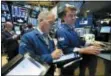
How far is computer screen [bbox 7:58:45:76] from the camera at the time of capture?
98 centimetres

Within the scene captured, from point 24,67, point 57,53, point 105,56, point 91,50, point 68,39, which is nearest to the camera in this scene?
point 24,67

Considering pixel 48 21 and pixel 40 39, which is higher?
pixel 48 21

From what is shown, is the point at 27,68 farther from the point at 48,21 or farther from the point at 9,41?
the point at 9,41

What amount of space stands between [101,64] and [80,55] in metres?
0.29

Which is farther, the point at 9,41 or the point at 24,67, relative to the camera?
the point at 9,41

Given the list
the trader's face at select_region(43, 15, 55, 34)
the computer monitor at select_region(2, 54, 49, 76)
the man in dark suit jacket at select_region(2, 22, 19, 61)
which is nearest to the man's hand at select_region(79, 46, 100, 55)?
the trader's face at select_region(43, 15, 55, 34)

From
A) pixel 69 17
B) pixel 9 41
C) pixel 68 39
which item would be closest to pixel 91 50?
pixel 68 39

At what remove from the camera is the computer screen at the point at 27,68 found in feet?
3.23

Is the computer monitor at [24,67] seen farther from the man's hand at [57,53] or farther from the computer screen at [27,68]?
the man's hand at [57,53]

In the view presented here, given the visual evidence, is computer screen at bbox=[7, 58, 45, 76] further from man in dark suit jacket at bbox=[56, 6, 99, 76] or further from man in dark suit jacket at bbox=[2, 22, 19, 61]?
man in dark suit jacket at bbox=[2, 22, 19, 61]

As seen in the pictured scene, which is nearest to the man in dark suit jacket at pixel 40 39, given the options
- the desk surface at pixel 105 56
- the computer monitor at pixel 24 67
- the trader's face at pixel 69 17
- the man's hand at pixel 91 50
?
the man's hand at pixel 91 50

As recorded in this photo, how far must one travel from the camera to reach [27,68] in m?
1.02

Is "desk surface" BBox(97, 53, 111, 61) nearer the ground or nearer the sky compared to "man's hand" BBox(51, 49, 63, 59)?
nearer the ground

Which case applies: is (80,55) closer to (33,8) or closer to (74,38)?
(74,38)
